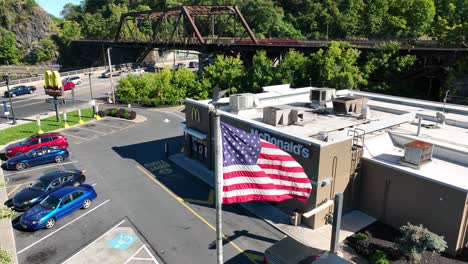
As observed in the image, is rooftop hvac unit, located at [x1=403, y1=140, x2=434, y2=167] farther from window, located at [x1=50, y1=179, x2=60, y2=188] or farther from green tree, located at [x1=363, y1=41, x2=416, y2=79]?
green tree, located at [x1=363, y1=41, x2=416, y2=79]

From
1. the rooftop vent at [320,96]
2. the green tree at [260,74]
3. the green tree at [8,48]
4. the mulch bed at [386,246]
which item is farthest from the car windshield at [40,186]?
the green tree at [8,48]

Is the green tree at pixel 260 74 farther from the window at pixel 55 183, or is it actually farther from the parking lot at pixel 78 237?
the window at pixel 55 183

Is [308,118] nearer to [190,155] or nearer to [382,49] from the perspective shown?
[190,155]

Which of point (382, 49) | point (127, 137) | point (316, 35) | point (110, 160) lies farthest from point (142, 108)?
point (316, 35)

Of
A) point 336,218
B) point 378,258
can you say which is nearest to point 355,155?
point 336,218

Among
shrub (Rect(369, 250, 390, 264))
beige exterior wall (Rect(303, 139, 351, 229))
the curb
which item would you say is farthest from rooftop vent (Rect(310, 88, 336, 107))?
the curb
